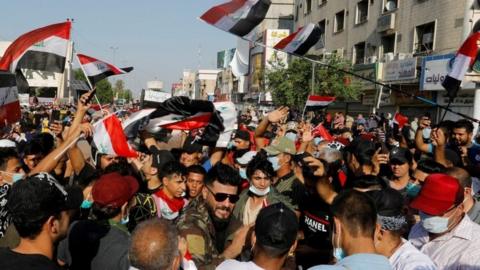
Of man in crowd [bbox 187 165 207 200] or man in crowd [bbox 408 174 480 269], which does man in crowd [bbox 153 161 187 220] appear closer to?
man in crowd [bbox 187 165 207 200]

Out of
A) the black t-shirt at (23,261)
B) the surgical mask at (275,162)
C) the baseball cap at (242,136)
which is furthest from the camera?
the baseball cap at (242,136)

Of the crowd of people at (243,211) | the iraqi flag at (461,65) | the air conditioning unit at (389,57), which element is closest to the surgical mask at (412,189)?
the crowd of people at (243,211)

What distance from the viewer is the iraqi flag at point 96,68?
24.7 ft

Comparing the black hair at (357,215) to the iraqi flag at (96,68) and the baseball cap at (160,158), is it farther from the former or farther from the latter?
the iraqi flag at (96,68)

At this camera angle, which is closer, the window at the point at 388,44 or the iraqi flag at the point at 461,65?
the iraqi flag at the point at 461,65

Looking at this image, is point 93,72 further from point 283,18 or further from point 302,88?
point 283,18

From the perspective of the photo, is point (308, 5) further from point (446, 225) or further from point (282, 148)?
point (446, 225)

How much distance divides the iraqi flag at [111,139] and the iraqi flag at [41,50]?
3.71ft

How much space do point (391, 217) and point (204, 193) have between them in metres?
1.95

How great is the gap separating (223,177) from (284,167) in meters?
1.11

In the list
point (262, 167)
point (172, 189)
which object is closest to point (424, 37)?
point (262, 167)

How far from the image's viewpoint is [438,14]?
21812mm

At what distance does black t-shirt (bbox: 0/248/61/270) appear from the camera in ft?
8.27

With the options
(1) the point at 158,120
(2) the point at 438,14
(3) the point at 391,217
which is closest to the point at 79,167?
(1) the point at 158,120
